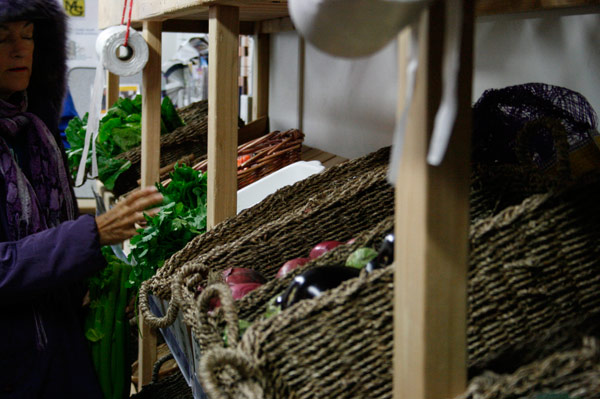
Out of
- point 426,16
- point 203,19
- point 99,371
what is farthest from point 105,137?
point 426,16

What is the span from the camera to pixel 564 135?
1154 mm

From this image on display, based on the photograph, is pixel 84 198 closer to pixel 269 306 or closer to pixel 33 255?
pixel 33 255

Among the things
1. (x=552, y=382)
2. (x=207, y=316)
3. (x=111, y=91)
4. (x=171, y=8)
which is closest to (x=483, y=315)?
(x=552, y=382)

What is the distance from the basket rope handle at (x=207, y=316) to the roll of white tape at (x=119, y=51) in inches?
67.3

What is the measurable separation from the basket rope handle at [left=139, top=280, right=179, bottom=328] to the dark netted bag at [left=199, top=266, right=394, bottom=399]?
547 millimetres

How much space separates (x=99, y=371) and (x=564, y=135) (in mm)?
1491

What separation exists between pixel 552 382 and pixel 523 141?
1.89 ft

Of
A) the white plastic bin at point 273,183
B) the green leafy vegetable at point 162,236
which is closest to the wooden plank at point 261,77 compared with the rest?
the white plastic bin at point 273,183

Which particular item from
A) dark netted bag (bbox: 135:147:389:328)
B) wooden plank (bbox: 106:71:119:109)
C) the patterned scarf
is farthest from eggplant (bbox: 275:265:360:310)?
wooden plank (bbox: 106:71:119:109)

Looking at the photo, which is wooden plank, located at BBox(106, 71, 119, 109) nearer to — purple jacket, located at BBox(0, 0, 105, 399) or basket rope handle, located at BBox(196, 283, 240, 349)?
purple jacket, located at BBox(0, 0, 105, 399)

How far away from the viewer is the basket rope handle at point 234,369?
3.16ft

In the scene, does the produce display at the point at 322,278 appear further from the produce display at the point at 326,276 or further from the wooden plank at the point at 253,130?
the wooden plank at the point at 253,130

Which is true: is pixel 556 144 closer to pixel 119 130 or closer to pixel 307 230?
pixel 307 230

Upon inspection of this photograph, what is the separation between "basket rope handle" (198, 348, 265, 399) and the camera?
96 centimetres
